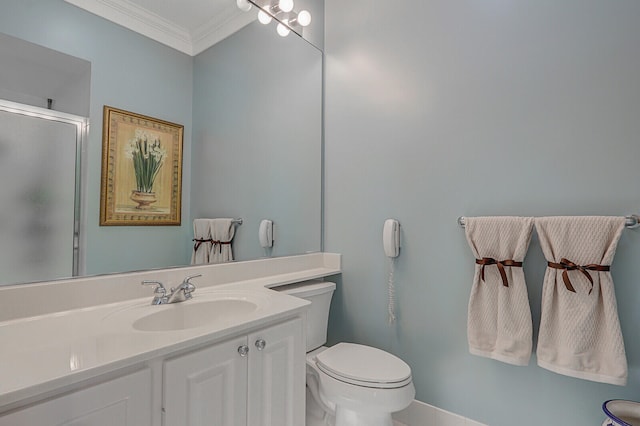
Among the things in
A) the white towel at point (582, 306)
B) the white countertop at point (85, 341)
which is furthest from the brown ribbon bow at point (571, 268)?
the white countertop at point (85, 341)

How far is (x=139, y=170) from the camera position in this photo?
128 cm

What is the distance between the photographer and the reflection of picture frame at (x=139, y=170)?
1188 mm

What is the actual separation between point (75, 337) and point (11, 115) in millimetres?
716

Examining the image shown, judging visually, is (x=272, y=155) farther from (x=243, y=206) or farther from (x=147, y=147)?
(x=147, y=147)

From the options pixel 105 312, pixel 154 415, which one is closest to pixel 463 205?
pixel 154 415

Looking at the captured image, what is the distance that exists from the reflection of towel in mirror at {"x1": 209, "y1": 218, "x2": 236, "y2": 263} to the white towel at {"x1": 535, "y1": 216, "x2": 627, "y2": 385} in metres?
1.39

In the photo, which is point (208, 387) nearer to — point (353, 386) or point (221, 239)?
point (353, 386)

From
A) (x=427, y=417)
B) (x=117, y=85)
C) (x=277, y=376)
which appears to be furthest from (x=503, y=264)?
(x=117, y=85)

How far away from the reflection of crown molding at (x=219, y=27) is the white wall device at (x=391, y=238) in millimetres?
1264

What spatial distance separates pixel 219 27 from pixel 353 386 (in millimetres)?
1776

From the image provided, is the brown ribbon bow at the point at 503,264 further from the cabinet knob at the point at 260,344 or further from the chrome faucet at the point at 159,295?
the chrome faucet at the point at 159,295

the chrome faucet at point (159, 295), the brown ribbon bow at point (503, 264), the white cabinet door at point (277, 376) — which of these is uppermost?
the brown ribbon bow at point (503, 264)

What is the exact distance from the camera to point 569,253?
117 centimetres

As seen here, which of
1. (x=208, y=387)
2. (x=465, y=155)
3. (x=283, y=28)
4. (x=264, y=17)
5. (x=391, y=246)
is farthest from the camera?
(x=283, y=28)
